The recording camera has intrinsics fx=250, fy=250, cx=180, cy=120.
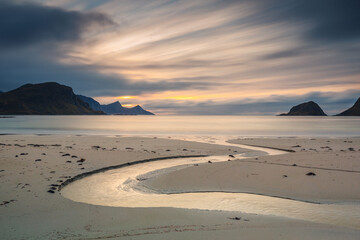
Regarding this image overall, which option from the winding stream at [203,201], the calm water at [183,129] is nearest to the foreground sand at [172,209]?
the winding stream at [203,201]

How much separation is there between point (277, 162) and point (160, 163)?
6511mm

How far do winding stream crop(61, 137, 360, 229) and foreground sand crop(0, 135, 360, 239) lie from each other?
0.62 m

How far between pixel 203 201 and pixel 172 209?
1.54 m

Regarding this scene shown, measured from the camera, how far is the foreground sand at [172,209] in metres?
5.19

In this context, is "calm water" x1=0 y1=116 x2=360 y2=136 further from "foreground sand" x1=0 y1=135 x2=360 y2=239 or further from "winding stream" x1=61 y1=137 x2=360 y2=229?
"winding stream" x1=61 y1=137 x2=360 y2=229

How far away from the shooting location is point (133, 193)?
889 centimetres

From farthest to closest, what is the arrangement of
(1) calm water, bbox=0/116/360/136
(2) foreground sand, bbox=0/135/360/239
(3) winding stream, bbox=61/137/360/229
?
1. (1) calm water, bbox=0/116/360/136
2. (3) winding stream, bbox=61/137/360/229
3. (2) foreground sand, bbox=0/135/360/239

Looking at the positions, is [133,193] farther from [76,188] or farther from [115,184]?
[76,188]

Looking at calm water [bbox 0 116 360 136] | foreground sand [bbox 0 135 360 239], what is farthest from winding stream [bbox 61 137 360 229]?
calm water [bbox 0 116 360 136]

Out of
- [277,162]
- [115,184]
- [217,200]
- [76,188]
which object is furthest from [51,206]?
[277,162]

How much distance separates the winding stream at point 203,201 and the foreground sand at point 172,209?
62cm

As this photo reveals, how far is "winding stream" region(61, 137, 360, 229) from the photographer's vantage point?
21.7 ft

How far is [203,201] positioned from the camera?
782 centimetres

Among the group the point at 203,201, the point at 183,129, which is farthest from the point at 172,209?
the point at 183,129
